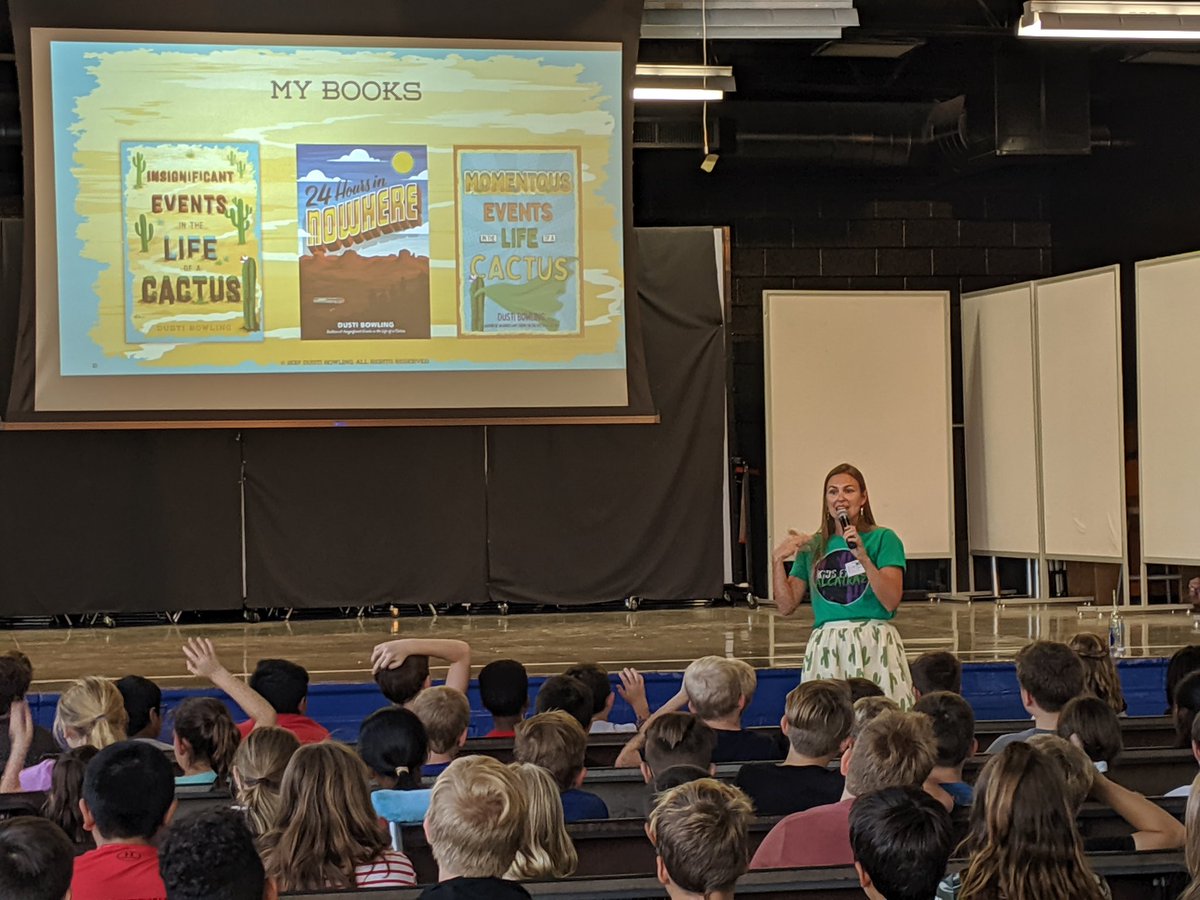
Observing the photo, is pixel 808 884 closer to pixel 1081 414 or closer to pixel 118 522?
pixel 118 522

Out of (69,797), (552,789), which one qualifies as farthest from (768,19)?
(552,789)

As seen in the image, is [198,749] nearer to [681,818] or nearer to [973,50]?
[681,818]

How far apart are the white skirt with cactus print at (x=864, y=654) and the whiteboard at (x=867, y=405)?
6503mm

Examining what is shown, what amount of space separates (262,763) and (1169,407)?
8.31m

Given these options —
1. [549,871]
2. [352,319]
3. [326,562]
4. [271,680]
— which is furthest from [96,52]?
[549,871]

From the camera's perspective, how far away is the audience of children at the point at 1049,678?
156 inches

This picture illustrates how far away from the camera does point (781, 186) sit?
40.2ft

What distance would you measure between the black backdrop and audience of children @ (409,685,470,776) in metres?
6.92

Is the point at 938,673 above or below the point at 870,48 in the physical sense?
below

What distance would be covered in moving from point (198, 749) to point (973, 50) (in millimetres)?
8774

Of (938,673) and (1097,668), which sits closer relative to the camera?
(1097,668)

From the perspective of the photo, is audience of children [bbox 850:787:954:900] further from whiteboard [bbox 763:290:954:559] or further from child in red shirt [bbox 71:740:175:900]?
whiteboard [bbox 763:290:954:559]

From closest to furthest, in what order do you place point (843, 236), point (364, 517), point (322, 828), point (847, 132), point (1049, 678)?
point (322, 828)
point (1049, 678)
point (364, 517)
point (847, 132)
point (843, 236)

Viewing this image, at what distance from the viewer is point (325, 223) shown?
8.67 meters
